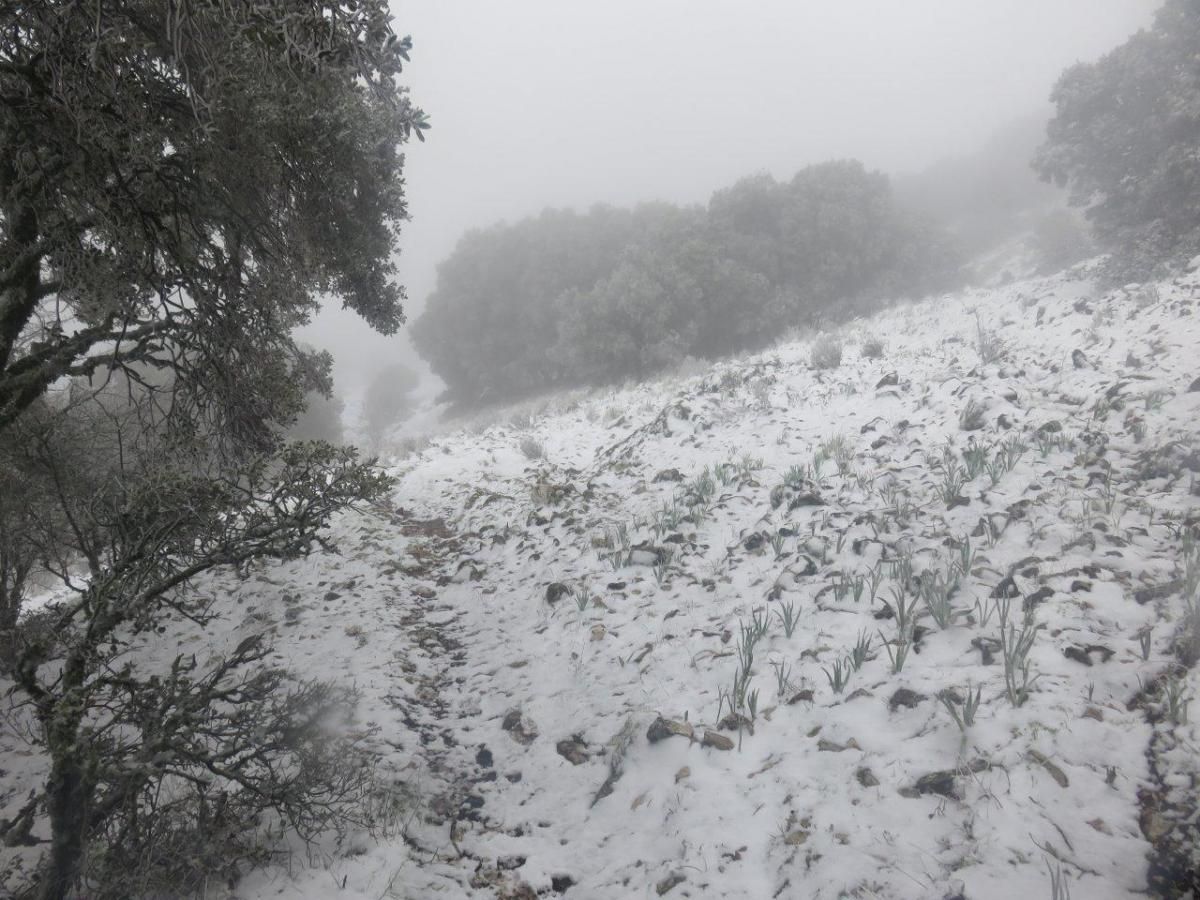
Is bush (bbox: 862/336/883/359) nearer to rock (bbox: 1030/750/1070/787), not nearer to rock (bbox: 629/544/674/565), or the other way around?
rock (bbox: 629/544/674/565)

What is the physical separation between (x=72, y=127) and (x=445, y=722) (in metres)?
4.62

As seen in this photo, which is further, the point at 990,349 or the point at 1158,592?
the point at 990,349

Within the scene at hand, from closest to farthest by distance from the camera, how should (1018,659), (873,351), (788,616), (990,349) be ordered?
(1018,659)
(788,616)
(990,349)
(873,351)

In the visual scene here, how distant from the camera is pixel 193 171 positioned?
161 inches

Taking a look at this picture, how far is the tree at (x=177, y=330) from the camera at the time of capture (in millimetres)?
2484

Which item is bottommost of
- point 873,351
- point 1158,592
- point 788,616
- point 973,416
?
point 788,616

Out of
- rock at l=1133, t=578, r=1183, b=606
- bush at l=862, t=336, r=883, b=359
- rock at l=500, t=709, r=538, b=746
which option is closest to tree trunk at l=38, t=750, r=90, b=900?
rock at l=500, t=709, r=538, b=746

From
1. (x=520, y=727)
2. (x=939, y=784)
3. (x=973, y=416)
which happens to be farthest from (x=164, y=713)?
(x=973, y=416)

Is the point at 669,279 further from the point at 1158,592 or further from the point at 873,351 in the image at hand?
the point at 1158,592

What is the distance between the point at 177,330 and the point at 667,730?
484 cm

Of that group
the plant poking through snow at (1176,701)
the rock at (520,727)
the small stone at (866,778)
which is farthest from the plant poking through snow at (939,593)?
the rock at (520,727)

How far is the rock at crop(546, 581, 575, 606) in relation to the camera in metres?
5.57

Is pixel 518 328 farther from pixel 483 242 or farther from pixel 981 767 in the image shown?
pixel 981 767

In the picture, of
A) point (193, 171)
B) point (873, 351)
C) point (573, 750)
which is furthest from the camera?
point (873, 351)
